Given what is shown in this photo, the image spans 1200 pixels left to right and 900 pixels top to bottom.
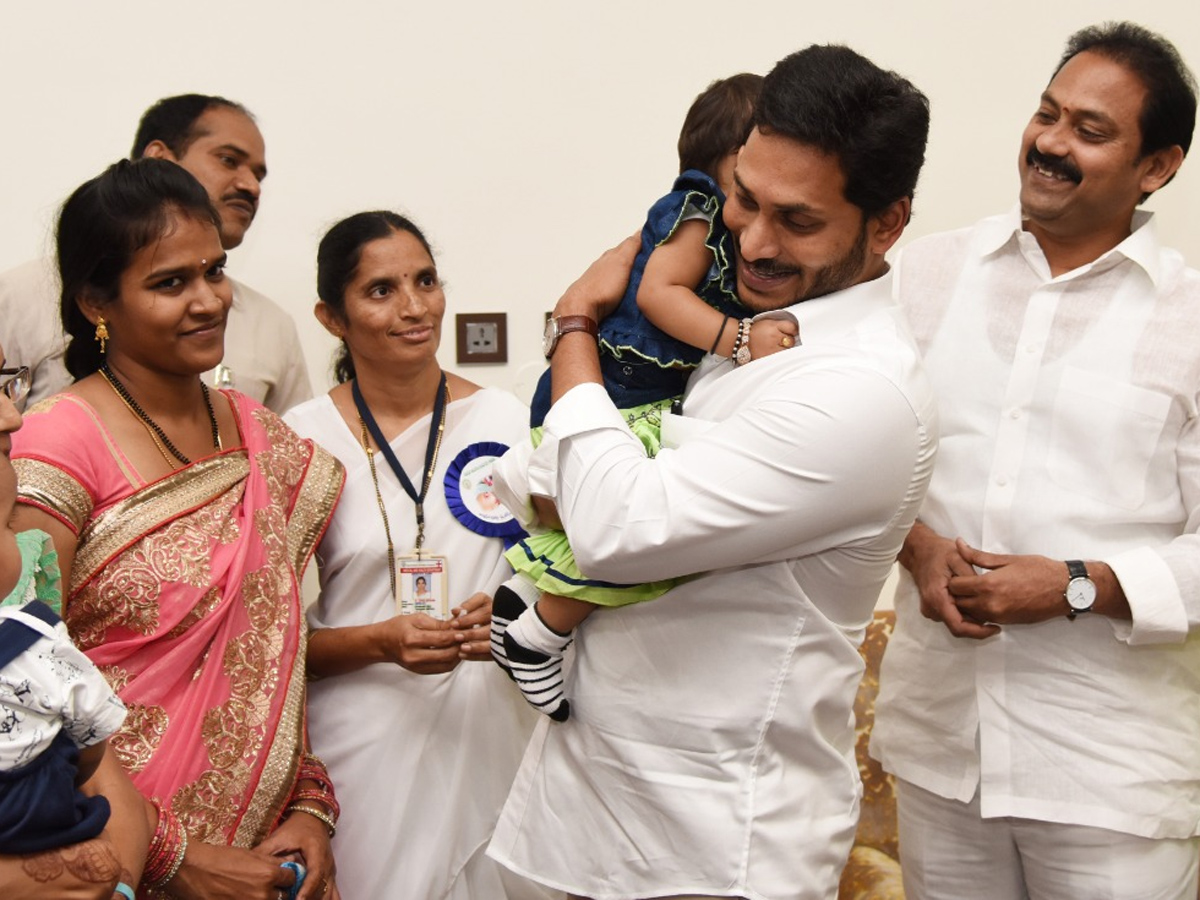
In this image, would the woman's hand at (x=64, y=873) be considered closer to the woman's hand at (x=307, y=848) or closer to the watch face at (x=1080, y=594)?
the woman's hand at (x=307, y=848)

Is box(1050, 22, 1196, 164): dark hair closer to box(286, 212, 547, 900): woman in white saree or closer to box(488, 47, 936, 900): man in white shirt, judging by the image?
box(488, 47, 936, 900): man in white shirt

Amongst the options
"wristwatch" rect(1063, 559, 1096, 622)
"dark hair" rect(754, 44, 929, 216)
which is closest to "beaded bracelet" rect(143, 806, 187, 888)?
"dark hair" rect(754, 44, 929, 216)

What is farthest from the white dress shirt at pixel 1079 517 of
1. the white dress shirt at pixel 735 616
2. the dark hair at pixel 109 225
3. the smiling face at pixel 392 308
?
the dark hair at pixel 109 225

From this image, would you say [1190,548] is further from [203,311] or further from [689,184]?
[203,311]

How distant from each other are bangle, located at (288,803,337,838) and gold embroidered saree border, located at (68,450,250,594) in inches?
20.6

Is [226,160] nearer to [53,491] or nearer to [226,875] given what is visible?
[53,491]

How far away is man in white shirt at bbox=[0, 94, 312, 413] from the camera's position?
277cm

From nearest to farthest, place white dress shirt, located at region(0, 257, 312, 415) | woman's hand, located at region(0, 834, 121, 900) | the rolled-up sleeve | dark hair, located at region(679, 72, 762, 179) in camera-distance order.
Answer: woman's hand, located at region(0, 834, 121, 900)
the rolled-up sleeve
dark hair, located at region(679, 72, 762, 179)
white dress shirt, located at region(0, 257, 312, 415)

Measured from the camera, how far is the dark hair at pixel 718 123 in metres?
1.93

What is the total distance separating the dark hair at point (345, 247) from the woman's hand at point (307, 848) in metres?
0.96

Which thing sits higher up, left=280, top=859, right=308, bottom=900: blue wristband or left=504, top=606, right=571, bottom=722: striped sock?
left=504, top=606, right=571, bottom=722: striped sock

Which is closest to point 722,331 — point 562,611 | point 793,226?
point 793,226

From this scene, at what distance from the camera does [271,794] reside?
187cm

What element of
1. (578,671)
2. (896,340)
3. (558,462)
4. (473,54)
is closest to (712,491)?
(558,462)
